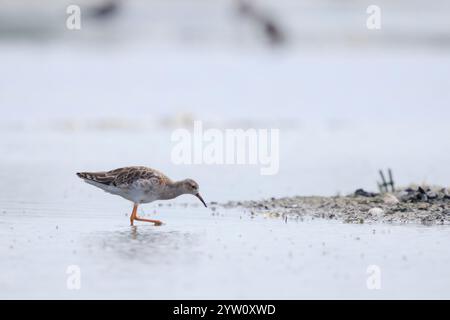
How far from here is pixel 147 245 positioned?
13766 millimetres

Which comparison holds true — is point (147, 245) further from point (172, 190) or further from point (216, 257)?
point (172, 190)

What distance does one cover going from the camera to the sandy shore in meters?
15.8

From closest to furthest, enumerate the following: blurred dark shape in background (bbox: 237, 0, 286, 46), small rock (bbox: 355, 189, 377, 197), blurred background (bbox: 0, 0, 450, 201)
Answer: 1. blurred dark shape in background (bbox: 237, 0, 286, 46)
2. small rock (bbox: 355, 189, 377, 197)
3. blurred background (bbox: 0, 0, 450, 201)

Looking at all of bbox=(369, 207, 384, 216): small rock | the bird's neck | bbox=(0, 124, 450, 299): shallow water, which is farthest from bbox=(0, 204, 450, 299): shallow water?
bbox=(369, 207, 384, 216): small rock

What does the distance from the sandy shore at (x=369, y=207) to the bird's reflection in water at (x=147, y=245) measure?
7.40 feet

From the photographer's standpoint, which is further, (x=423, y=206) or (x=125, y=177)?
(x=423, y=206)

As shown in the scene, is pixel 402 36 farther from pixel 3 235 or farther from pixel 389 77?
pixel 3 235

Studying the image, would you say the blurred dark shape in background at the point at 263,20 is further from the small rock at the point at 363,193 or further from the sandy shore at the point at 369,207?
the small rock at the point at 363,193

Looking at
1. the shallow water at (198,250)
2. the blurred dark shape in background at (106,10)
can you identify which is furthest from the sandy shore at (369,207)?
the blurred dark shape in background at (106,10)

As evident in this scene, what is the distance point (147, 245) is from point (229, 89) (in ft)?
65.1

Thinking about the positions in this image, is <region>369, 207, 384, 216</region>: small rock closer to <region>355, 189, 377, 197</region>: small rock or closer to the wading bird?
<region>355, 189, 377, 197</region>: small rock

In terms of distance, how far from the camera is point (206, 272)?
40.4 feet

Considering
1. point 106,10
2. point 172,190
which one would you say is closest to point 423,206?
point 172,190

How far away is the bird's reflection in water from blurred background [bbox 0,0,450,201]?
111 inches
